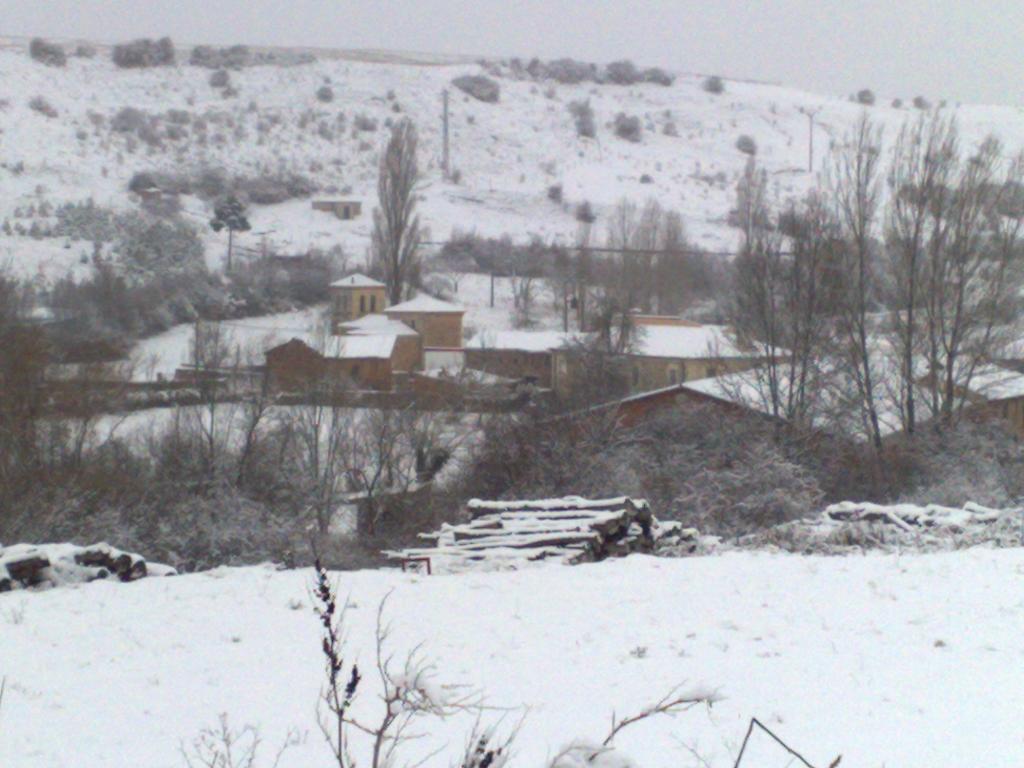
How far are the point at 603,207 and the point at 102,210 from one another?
30.4 metres

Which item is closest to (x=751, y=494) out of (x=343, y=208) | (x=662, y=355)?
(x=662, y=355)

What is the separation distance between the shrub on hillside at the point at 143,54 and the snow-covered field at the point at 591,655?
95.7 meters

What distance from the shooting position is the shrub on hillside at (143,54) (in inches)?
3792

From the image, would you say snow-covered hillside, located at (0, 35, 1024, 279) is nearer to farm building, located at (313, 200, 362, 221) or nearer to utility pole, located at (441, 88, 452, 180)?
farm building, located at (313, 200, 362, 221)

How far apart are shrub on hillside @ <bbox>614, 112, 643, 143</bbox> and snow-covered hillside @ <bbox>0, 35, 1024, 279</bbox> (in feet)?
2.73

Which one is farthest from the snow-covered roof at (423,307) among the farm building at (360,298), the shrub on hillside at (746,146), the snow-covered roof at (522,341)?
the shrub on hillside at (746,146)

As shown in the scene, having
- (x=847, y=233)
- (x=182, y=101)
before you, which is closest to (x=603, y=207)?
(x=182, y=101)

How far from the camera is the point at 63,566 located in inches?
406

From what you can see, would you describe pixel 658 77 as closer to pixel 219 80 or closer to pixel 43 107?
pixel 219 80

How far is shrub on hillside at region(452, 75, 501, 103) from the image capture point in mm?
95562

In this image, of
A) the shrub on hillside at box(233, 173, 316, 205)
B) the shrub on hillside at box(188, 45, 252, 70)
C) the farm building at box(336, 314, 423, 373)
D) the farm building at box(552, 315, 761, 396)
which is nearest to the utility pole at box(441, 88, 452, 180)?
the shrub on hillside at box(233, 173, 316, 205)

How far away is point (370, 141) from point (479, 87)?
19.1 meters

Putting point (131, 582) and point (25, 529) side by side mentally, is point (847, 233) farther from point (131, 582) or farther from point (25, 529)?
point (131, 582)

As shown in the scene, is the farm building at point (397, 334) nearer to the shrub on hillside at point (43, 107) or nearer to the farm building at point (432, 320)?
the farm building at point (432, 320)
